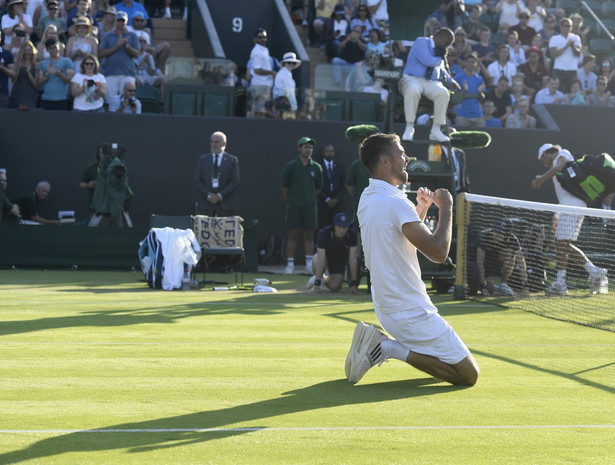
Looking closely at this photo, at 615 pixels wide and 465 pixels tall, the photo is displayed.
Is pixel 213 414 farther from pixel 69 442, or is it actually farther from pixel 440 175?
pixel 440 175

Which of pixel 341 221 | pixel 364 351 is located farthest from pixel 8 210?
pixel 364 351

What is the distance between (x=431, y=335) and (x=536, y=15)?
19.3m

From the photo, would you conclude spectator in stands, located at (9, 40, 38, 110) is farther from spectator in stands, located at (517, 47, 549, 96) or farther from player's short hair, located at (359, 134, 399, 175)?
player's short hair, located at (359, 134, 399, 175)

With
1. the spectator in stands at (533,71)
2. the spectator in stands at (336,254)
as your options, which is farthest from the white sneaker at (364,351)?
the spectator in stands at (533,71)

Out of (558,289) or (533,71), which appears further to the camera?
(533,71)

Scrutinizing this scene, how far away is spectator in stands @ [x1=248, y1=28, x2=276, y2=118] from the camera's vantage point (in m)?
19.9

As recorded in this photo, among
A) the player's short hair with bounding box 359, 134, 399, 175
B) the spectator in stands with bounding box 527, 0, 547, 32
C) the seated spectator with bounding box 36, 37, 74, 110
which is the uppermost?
the spectator in stands with bounding box 527, 0, 547, 32

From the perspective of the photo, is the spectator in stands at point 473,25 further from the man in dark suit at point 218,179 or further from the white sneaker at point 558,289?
the white sneaker at point 558,289

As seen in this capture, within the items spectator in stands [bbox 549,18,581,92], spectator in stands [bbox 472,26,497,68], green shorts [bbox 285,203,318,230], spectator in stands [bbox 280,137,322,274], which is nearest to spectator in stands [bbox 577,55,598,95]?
spectator in stands [bbox 549,18,581,92]

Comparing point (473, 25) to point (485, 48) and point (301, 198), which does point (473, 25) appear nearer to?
point (485, 48)

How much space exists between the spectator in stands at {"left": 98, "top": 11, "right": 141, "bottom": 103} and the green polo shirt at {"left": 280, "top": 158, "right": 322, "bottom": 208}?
148 inches

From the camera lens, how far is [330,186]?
19.6m

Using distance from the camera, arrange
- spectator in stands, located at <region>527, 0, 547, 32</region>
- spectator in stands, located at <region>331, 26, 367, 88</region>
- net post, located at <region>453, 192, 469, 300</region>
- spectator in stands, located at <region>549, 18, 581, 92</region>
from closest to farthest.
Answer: net post, located at <region>453, 192, 469, 300</region>, spectator in stands, located at <region>331, 26, 367, 88</region>, spectator in stands, located at <region>549, 18, 581, 92</region>, spectator in stands, located at <region>527, 0, 547, 32</region>

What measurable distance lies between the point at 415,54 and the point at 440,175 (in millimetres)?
1817
